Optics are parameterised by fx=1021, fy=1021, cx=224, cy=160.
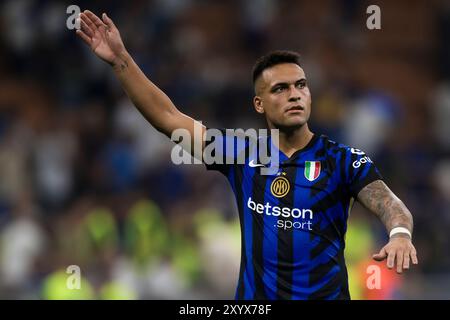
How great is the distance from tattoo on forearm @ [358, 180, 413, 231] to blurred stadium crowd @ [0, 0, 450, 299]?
2949 mm

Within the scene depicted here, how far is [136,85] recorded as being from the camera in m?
6.30

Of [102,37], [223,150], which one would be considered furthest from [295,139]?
[102,37]

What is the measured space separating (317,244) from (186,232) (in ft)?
22.5

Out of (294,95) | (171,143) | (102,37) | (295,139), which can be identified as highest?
(171,143)

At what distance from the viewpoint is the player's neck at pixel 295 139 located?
6.03m

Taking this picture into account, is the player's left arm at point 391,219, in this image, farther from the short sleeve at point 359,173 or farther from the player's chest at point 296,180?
the player's chest at point 296,180

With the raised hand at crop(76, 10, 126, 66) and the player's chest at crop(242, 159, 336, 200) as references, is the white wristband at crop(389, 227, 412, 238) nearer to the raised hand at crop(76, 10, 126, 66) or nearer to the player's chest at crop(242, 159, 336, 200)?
the player's chest at crop(242, 159, 336, 200)

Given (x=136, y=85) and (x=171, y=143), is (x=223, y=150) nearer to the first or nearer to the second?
(x=136, y=85)

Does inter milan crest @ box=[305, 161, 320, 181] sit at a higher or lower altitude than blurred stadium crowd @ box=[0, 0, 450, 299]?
lower

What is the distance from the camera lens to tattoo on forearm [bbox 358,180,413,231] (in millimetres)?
5496

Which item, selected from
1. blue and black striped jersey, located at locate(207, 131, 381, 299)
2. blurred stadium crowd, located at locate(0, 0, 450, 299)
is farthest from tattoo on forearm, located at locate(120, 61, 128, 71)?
blurred stadium crowd, located at locate(0, 0, 450, 299)

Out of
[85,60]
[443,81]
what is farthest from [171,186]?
[443,81]

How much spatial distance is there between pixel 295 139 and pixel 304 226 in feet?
1.82

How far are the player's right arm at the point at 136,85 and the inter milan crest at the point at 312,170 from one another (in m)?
0.69
